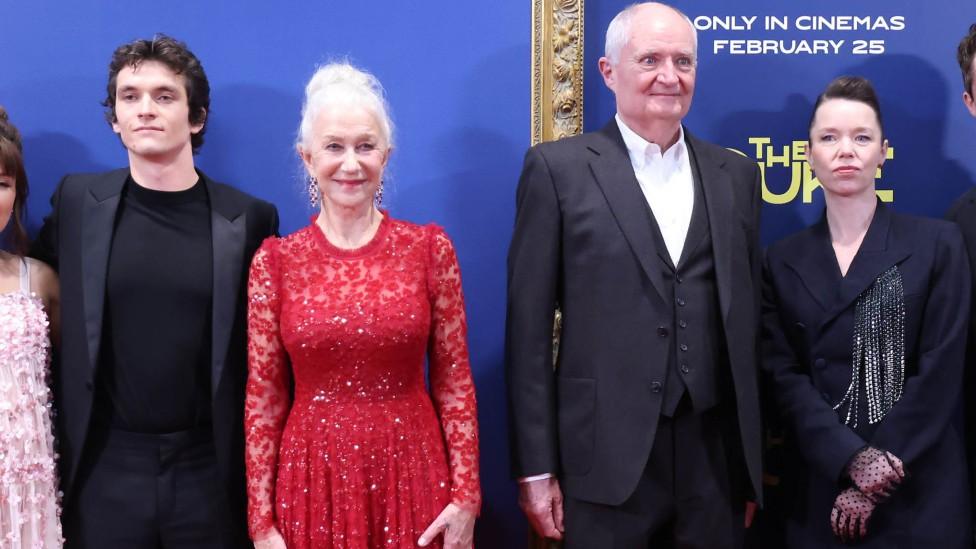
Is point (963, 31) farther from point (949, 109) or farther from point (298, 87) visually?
point (298, 87)

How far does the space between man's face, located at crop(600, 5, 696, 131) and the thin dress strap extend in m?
1.42

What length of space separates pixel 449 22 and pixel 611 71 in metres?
0.61

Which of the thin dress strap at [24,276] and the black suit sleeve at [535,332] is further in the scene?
the thin dress strap at [24,276]

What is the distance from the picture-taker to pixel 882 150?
2303 millimetres

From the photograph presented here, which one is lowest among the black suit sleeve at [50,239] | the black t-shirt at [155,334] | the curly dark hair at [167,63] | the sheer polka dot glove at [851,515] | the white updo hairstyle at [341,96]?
the sheer polka dot glove at [851,515]

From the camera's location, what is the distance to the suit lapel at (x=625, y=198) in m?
1.95

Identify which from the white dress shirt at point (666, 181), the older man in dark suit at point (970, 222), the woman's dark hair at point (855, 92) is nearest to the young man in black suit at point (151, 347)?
the white dress shirt at point (666, 181)

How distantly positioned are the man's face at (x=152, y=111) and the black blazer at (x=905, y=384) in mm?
1460

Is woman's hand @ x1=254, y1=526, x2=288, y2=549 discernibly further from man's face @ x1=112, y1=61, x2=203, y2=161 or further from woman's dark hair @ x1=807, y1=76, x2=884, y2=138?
woman's dark hair @ x1=807, y1=76, x2=884, y2=138

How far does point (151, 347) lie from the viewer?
81.7 inches

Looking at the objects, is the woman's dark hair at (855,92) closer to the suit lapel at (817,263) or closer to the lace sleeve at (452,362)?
the suit lapel at (817,263)

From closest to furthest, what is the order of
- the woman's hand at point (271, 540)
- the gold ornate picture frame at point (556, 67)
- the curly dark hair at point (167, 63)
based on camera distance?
the woman's hand at point (271, 540)
the curly dark hair at point (167, 63)
the gold ornate picture frame at point (556, 67)

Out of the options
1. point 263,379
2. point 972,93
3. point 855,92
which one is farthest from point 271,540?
point 972,93

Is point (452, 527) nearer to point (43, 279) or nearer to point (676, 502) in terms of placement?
point (676, 502)
